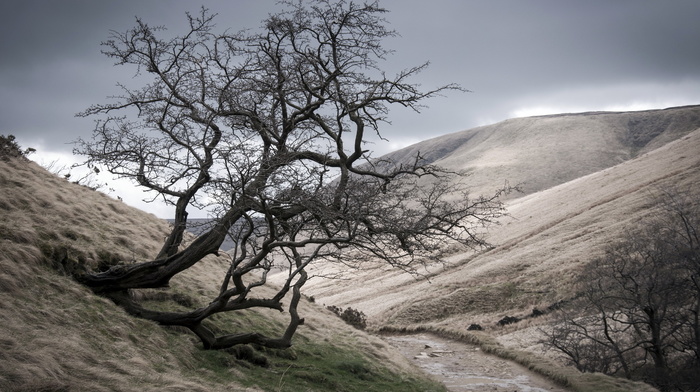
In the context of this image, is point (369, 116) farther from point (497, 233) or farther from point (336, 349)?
point (497, 233)

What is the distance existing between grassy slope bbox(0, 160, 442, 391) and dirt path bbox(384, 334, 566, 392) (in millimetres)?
3200

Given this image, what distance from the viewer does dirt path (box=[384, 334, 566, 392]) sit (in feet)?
76.6

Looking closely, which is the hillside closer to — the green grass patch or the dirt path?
the dirt path

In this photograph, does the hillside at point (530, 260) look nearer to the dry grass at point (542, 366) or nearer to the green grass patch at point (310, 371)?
the dry grass at point (542, 366)

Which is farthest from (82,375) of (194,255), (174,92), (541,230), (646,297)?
(541,230)

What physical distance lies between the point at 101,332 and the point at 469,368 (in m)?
21.0

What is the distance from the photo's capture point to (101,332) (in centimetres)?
1218

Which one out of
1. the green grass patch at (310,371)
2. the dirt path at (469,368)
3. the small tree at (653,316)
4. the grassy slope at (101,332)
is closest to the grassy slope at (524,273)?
the dirt path at (469,368)

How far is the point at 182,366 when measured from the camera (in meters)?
12.8

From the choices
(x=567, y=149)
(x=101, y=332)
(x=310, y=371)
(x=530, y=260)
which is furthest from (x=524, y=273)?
(x=567, y=149)

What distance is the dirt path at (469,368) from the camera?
2334cm

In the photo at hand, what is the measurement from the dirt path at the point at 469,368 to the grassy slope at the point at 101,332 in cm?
320

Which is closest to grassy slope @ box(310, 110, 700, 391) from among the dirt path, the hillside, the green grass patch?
the hillside

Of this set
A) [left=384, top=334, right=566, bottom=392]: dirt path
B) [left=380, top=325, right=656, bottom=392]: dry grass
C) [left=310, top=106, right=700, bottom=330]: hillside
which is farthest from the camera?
[left=310, top=106, right=700, bottom=330]: hillside
